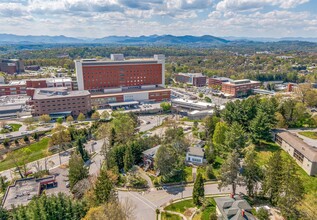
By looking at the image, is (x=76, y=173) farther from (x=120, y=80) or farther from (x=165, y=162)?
(x=120, y=80)

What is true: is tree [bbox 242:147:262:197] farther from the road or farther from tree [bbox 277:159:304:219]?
tree [bbox 277:159:304:219]

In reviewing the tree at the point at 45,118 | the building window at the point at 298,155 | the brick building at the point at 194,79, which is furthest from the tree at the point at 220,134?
the brick building at the point at 194,79

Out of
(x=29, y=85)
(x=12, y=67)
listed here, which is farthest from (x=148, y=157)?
(x=12, y=67)

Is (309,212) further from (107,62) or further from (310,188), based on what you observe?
(107,62)

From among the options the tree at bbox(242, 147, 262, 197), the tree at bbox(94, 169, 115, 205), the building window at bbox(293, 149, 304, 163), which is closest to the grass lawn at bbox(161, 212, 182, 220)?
the tree at bbox(94, 169, 115, 205)

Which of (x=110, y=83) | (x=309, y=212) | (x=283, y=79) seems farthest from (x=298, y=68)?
(x=309, y=212)
